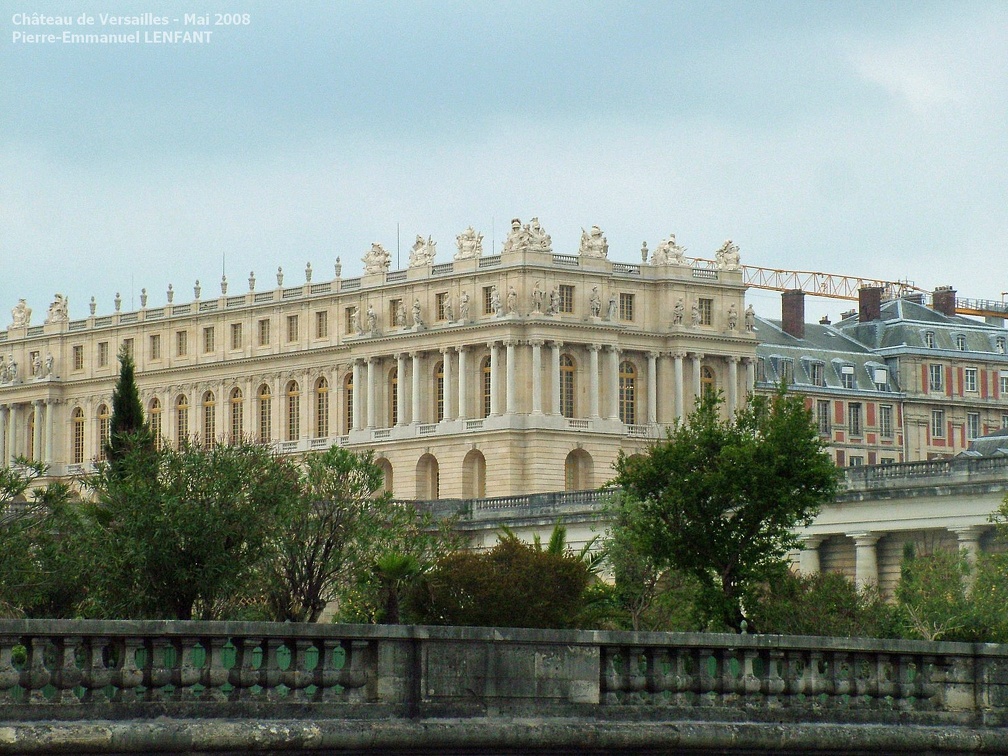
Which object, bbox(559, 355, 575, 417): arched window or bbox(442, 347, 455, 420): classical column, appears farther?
bbox(442, 347, 455, 420): classical column

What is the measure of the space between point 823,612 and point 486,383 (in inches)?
2932

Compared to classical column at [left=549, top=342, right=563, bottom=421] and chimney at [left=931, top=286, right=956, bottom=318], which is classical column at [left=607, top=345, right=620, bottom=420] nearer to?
classical column at [left=549, top=342, right=563, bottom=421]

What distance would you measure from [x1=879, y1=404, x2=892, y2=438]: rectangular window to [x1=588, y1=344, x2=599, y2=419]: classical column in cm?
3153

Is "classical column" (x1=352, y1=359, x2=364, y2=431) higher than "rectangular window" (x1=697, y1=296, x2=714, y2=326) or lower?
lower

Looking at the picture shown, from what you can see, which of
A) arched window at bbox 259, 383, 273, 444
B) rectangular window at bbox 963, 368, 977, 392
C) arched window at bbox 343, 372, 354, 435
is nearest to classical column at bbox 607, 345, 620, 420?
arched window at bbox 343, 372, 354, 435

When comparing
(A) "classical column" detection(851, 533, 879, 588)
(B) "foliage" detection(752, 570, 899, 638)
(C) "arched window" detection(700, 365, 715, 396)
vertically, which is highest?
(C) "arched window" detection(700, 365, 715, 396)

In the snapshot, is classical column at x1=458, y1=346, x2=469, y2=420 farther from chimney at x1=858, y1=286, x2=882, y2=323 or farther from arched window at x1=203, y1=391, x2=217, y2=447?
chimney at x1=858, y1=286, x2=882, y2=323

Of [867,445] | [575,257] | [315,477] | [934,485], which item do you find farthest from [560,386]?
[315,477]

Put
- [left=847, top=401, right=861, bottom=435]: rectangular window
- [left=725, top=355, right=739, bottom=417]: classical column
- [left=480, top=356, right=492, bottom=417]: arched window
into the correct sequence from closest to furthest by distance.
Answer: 1. [left=480, top=356, right=492, bottom=417]: arched window
2. [left=725, top=355, right=739, bottom=417]: classical column
3. [left=847, top=401, right=861, bottom=435]: rectangular window

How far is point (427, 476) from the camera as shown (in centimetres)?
12725

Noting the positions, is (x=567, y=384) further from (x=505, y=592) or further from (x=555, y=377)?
(x=505, y=592)

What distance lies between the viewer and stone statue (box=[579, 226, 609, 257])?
129 meters

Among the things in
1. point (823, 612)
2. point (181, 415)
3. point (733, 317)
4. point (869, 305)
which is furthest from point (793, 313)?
point (823, 612)

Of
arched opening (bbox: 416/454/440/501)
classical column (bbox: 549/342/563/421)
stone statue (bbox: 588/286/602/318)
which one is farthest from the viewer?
Answer: stone statue (bbox: 588/286/602/318)
